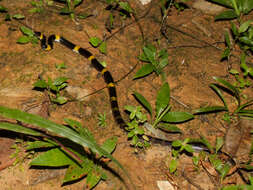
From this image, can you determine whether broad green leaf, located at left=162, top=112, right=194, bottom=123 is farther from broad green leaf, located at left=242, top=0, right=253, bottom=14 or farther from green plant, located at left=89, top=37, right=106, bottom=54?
broad green leaf, located at left=242, top=0, right=253, bottom=14

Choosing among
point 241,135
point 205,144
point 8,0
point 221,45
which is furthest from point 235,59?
point 8,0

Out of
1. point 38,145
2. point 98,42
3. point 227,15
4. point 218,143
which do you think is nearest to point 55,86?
point 38,145

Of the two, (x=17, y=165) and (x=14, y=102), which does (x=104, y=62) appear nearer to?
(x=14, y=102)

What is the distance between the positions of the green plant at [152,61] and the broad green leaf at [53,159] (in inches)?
70.0

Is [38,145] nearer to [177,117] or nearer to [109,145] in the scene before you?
[109,145]

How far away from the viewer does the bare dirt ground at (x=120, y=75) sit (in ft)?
10.6

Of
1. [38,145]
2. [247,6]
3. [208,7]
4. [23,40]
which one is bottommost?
[38,145]

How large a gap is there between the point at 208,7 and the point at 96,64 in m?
2.98

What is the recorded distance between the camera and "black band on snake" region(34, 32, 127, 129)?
3.83 m

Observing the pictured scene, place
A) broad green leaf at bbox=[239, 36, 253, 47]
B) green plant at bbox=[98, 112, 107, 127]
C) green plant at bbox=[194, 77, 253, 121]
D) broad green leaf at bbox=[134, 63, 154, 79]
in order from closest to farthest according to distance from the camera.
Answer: green plant at bbox=[98, 112, 107, 127]
green plant at bbox=[194, 77, 253, 121]
broad green leaf at bbox=[134, 63, 154, 79]
broad green leaf at bbox=[239, 36, 253, 47]

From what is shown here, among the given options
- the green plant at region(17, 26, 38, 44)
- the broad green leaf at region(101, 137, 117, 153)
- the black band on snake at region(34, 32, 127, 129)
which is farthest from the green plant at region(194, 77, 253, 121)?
the green plant at region(17, 26, 38, 44)

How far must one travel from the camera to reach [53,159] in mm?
2895

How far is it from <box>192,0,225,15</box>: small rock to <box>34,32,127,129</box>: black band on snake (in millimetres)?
2759

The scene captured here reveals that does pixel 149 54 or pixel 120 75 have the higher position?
pixel 149 54
